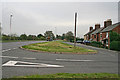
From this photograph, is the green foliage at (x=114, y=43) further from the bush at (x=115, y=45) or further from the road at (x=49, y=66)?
the road at (x=49, y=66)

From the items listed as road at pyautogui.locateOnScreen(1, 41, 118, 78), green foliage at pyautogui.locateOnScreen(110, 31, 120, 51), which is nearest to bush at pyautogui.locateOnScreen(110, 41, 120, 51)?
green foliage at pyautogui.locateOnScreen(110, 31, 120, 51)

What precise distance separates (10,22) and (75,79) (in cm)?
3931

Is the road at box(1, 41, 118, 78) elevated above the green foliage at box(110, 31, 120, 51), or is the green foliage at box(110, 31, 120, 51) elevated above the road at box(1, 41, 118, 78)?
the green foliage at box(110, 31, 120, 51)

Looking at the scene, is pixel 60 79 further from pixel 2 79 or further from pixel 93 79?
pixel 2 79

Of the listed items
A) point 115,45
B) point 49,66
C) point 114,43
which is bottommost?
point 49,66

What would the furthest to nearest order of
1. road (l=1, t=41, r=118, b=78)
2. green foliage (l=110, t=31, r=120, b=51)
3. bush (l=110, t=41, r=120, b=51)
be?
green foliage (l=110, t=31, r=120, b=51) → bush (l=110, t=41, r=120, b=51) → road (l=1, t=41, r=118, b=78)

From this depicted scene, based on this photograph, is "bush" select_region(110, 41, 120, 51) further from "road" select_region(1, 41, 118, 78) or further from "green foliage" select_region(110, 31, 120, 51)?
"road" select_region(1, 41, 118, 78)

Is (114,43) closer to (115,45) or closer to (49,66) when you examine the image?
(115,45)

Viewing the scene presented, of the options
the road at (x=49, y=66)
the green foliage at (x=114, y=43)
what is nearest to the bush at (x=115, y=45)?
the green foliage at (x=114, y=43)

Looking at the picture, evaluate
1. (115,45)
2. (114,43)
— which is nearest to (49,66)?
(115,45)

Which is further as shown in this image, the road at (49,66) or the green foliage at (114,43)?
the green foliage at (114,43)

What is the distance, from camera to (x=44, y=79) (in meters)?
3.26

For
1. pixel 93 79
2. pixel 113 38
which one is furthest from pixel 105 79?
pixel 113 38

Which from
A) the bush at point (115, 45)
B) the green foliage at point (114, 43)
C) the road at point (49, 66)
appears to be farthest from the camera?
the green foliage at point (114, 43)
